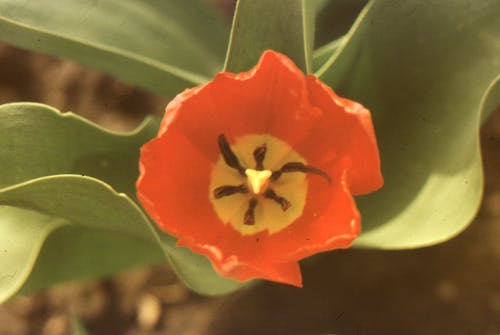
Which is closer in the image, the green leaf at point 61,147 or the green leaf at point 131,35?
the green leaf at point 61,147

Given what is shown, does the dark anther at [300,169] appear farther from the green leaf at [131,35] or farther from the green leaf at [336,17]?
the green leaf at [336,17]

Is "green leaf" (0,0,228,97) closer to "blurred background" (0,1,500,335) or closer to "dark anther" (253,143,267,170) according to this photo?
"dark anther" (253,143,267,170)

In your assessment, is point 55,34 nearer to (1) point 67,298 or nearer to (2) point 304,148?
(2) point 304,148

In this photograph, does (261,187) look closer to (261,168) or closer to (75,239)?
(261,168)

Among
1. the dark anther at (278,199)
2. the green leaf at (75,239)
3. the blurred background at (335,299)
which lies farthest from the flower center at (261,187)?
the blurred background at (335,299)

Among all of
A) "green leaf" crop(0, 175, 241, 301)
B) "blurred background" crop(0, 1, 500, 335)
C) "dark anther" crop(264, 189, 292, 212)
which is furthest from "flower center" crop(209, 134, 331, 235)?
"blurred background" crop(0, 1, 500, 335)

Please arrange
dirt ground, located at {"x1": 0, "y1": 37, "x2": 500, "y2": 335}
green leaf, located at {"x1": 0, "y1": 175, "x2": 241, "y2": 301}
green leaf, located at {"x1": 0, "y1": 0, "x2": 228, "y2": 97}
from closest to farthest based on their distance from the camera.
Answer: green leaf, located at {"x1": 0, "y1": 175, "x2": 241, "y2": 301} → green leaf, located at {"x1": 0, "y1": 0, "x2": 228, "y2": 97} → dirt ground, located at {"x1": 0, "y1": 37, "x2": 500, "y2": 335}
